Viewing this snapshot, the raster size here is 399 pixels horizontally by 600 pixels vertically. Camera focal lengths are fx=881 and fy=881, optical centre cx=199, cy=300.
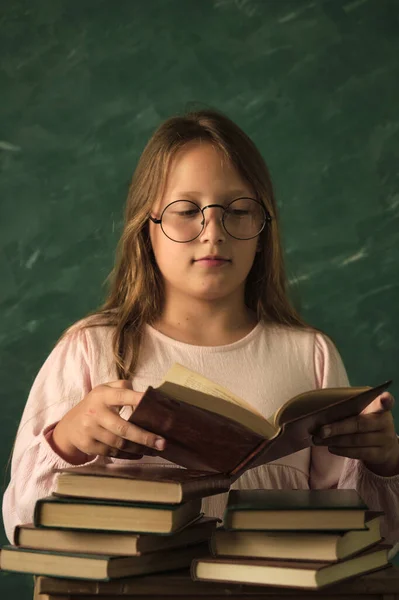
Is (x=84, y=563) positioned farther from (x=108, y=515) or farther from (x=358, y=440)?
(x=358, y=440)

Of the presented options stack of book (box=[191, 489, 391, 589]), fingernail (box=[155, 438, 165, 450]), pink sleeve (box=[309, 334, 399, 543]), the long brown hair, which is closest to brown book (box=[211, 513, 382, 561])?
stack of book (box=[191, 489, 391, 589])

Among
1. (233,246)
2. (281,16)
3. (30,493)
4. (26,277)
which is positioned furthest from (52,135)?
(30,493)

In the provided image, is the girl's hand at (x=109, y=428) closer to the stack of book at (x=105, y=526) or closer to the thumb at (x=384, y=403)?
the stack of book at (x=105, y=526)

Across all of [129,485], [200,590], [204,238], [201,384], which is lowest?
[200,590]

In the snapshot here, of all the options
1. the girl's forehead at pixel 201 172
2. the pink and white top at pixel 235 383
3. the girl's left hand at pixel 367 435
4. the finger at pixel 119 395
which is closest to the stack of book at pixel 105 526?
the finger at pixel 119 395

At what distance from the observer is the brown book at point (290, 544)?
3.04 feet

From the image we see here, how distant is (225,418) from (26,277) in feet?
3.67

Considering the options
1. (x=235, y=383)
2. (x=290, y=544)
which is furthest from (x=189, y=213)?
(x=290, y=544)

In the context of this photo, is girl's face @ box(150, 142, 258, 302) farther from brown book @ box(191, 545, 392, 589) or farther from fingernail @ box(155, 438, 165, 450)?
brown book @ box(191, 545, 392, 589)

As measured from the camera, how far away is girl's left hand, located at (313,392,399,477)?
1123 millimetres

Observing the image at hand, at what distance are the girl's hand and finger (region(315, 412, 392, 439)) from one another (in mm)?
213

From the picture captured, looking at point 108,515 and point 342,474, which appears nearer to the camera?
point 108,515

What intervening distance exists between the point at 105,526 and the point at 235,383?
1.89 ft

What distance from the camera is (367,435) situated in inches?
45.8
